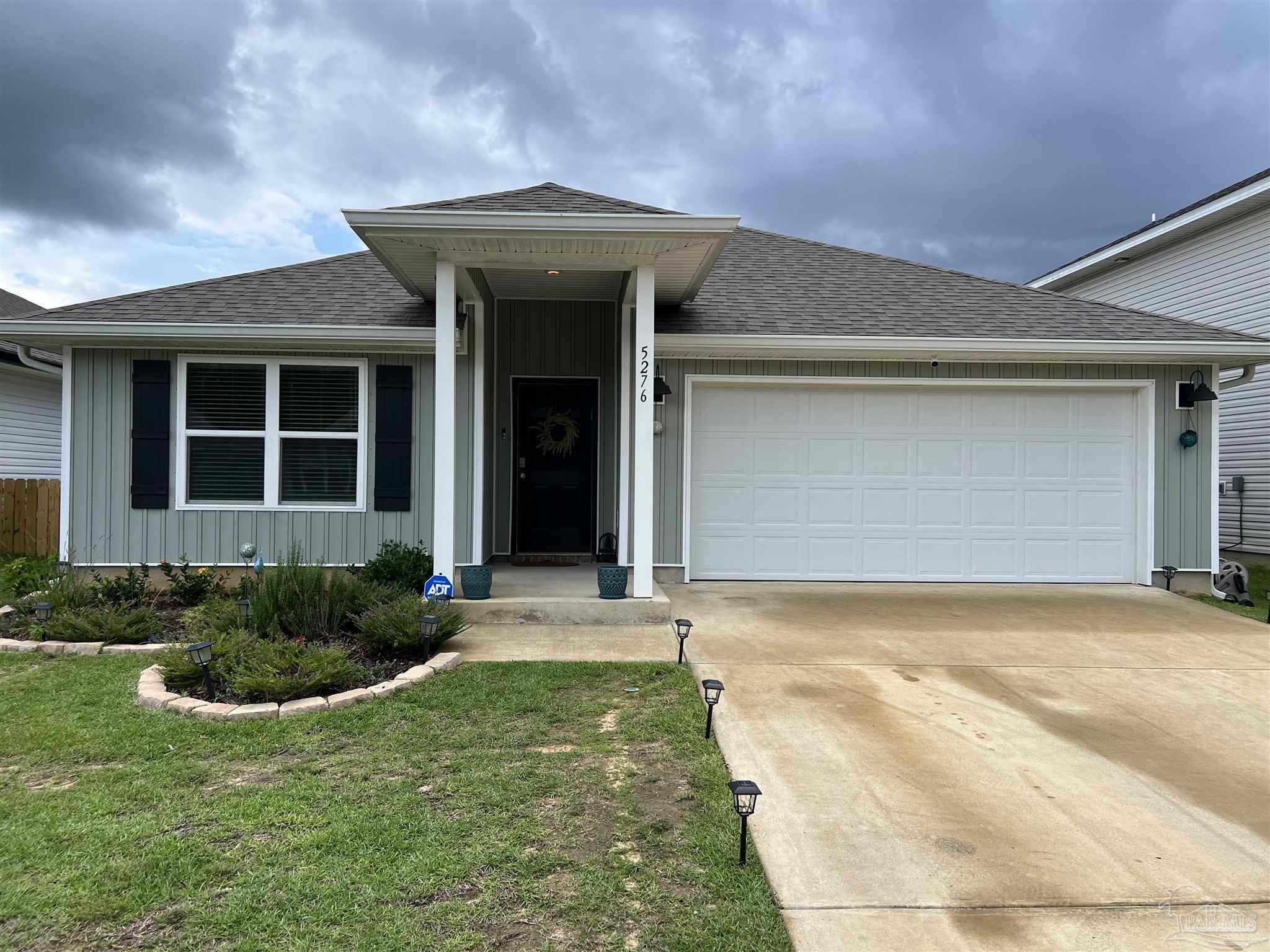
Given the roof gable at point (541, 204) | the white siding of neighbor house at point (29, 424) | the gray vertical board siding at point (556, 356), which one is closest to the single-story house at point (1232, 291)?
the gray vertical board siding at point (556, 356)

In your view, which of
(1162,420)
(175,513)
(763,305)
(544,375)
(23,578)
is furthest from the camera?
(544,375)

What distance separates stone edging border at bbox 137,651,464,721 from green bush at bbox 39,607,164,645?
3.18 feet

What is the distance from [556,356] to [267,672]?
5158 mm

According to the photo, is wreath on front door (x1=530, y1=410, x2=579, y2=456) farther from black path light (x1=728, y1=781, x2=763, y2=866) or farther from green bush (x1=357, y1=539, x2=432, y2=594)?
black path light (x1=728, y1=781, x2=763, y2=866)

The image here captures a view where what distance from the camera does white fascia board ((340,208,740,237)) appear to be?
17.1 feet

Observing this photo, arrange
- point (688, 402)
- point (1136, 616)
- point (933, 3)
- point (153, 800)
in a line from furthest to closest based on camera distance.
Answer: point (933, 3) < point (688, 402) < point (1136, 616) < point (153, 800)

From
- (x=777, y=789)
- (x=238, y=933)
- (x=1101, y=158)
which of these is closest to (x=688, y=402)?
(x=777, y=789)

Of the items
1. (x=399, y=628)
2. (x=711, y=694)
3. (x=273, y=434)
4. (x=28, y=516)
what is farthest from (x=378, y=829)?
(x=28, y=516)

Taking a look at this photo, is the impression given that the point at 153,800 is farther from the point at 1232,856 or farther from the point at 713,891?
the point at 1232,856

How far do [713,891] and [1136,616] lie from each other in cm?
565

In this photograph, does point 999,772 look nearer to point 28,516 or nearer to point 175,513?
point 175,513

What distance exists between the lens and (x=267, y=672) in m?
3.87

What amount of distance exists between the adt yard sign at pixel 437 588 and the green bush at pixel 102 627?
181cm

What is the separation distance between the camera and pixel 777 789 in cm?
297
